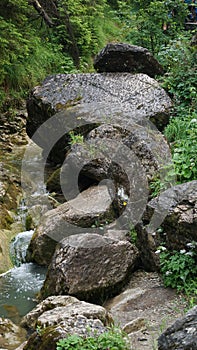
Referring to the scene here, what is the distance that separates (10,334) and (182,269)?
2.11 metres

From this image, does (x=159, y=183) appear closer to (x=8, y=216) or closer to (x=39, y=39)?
(x=8, y=216)

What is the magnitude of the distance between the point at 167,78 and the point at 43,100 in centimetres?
266

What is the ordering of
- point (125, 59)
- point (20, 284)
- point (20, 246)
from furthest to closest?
point (125, 59) < point (20, 246) < point (20, 284)

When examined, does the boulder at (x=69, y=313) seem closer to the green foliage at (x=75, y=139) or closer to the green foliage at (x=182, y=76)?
the green foliage at (x=75, y=139)

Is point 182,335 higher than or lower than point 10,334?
higher

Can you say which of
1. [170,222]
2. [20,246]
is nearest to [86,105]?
[20,246]

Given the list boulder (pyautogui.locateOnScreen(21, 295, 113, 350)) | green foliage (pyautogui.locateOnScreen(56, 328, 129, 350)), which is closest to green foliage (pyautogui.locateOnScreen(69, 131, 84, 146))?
boulder (pyautogui.locateOnScreen(21, 295, 113, 350))

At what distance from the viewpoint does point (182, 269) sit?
16.0 feet

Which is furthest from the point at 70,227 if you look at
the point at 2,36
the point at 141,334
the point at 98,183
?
the point at 2,36

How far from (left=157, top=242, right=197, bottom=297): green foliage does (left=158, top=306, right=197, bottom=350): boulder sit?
66.3 inches

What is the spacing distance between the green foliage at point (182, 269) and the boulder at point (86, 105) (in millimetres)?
3279

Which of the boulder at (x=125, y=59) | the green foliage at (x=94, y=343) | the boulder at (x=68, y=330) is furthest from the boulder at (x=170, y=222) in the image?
the boulder at (x=125, y=59)

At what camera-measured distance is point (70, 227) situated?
669 centimetres

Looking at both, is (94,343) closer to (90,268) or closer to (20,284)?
(90,268)
